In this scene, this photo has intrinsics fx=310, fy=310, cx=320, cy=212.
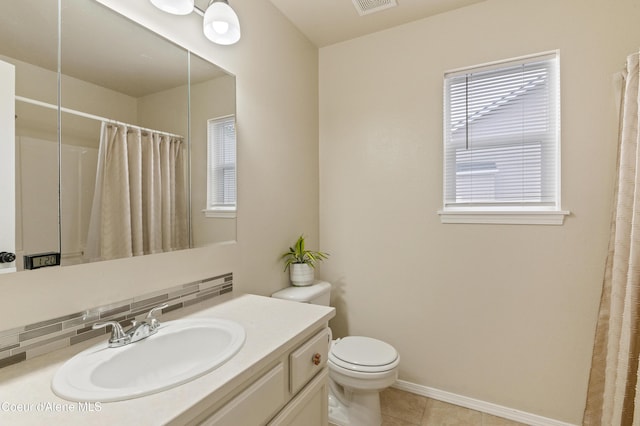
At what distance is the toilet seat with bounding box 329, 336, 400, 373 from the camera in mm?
1668

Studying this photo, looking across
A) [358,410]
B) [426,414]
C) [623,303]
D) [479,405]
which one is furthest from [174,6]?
[479,405]

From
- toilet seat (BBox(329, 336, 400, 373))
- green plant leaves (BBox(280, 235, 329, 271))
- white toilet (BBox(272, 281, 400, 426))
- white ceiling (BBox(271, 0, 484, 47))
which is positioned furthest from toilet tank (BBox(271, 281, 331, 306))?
white ceiling (BBox(271, 0, 484, 47))

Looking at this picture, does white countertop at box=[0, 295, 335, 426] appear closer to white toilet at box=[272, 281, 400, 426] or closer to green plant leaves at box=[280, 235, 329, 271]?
white toilet at box=[272, 281, 400, 426]

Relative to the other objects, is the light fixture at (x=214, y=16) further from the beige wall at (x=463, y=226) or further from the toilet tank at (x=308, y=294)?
the toilet tank at (x=308, y=294)

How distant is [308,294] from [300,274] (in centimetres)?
15

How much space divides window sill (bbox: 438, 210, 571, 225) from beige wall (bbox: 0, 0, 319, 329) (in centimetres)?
99

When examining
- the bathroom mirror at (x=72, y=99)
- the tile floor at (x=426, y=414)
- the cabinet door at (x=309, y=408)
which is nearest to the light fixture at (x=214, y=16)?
the bathroom mirror at (x=72, y=99)

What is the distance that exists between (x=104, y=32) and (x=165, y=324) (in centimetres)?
107

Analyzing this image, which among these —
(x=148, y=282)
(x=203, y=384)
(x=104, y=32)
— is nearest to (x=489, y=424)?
(x=203, y=384)

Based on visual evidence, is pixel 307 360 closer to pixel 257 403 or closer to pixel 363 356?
pixel 257 403

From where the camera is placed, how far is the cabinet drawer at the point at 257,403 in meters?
0.78

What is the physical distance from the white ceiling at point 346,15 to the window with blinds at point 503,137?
0.44m

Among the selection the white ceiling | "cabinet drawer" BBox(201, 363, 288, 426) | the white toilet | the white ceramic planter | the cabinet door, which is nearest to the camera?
"cabinet drawer" BBox(201, 363, 288, 426)

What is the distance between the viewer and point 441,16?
2008 mm
